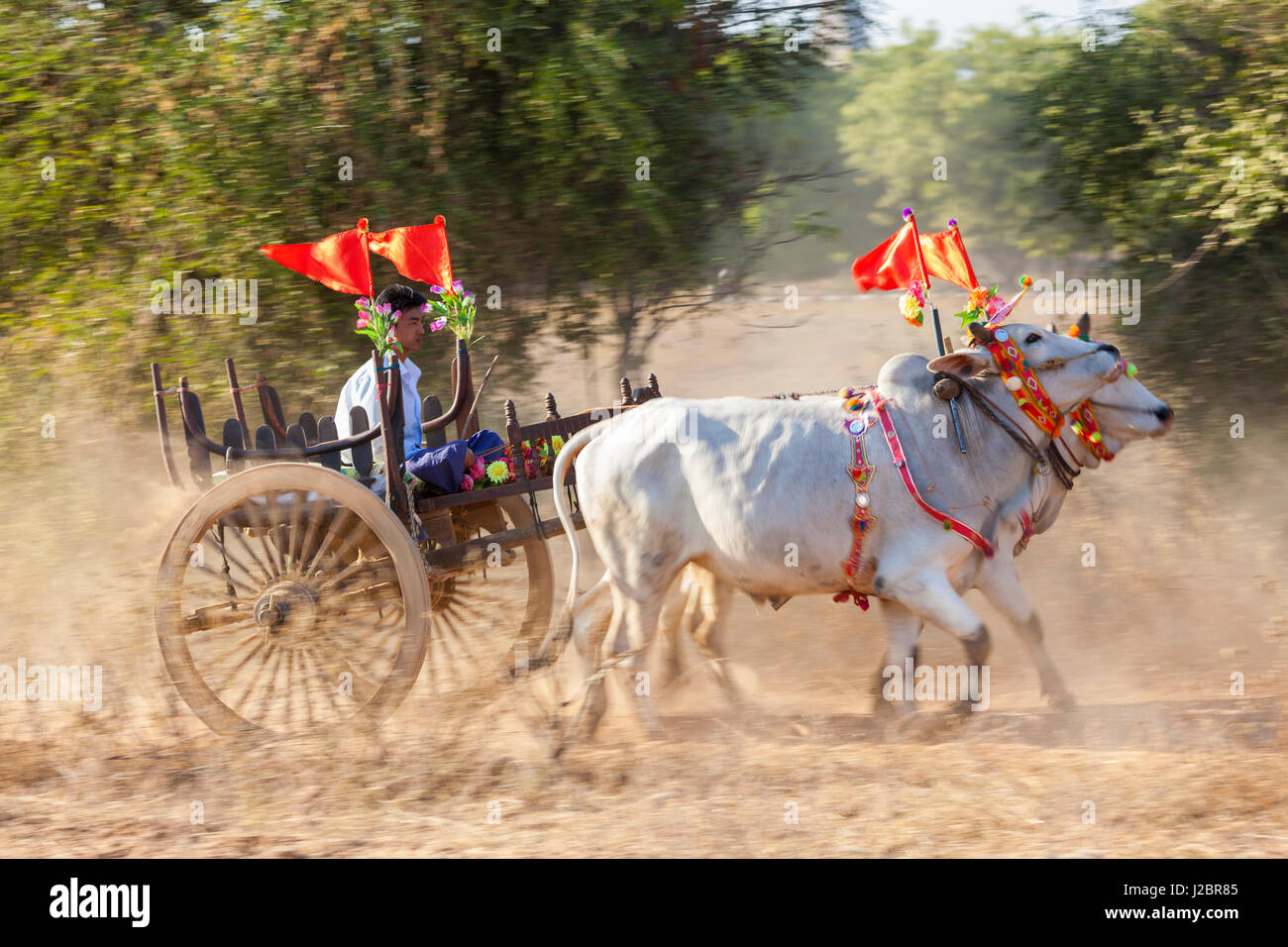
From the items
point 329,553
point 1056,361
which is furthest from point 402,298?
point 1056,361

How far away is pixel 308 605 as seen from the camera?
465 centimetres

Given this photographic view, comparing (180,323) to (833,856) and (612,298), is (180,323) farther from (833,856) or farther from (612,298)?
(833,856)

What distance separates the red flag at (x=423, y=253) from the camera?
4664mm

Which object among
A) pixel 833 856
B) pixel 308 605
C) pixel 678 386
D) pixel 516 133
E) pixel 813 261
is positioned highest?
pixel 516 133

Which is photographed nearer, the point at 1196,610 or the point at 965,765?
the point at 965,765

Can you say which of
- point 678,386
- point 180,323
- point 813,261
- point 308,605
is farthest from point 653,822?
point 678,386

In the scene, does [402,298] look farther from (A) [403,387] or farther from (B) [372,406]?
(B) [372,406]

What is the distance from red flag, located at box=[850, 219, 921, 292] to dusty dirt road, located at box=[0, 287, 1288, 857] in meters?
1.80

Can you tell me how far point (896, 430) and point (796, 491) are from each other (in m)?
0.48

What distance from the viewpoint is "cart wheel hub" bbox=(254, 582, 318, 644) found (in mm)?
4629

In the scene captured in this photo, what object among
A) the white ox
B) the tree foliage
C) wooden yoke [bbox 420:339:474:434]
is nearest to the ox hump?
the white ox

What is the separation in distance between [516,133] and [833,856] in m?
5.05

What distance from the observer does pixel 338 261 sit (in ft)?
15.6

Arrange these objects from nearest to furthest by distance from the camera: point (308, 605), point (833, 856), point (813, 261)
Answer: point (833, 856) < point (308, 605) < point (813, 261)
